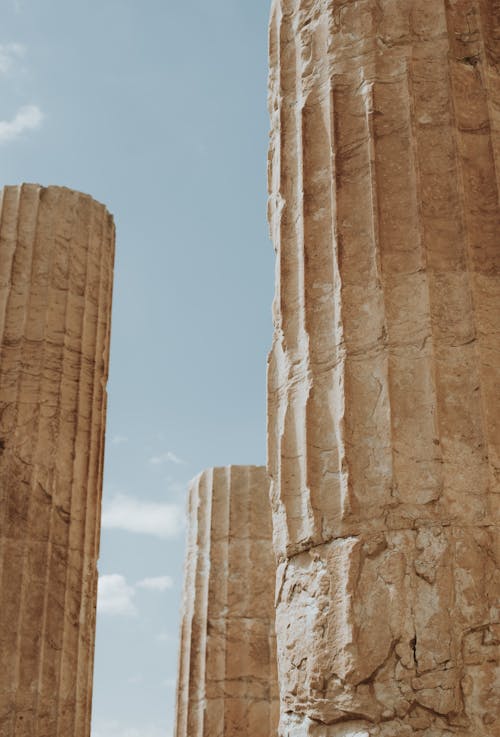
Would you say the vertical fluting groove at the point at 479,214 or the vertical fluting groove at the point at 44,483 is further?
the vertical fluting groove at the point at 44,483

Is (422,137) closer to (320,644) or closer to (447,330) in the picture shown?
(447,330)

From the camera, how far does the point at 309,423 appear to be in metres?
6.43

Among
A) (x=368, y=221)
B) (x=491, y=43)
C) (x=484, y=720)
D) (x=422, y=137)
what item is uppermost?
(x=491, y=43)

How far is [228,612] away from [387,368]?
1551 cm

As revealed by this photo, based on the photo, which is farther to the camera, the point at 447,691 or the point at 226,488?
the point at 226,488

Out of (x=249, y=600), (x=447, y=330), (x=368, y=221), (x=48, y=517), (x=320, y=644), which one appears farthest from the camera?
(x=249, y=600)

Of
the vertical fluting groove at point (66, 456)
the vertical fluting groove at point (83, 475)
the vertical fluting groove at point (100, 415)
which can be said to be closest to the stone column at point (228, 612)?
the vertical fluting groove at point (100, 415)

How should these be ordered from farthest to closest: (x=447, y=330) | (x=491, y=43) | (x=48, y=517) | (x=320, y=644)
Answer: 1. (x=48, y=517)
2. (x=491, y=43)
3. (x=447, y=330)
4. (x=320, y=644)

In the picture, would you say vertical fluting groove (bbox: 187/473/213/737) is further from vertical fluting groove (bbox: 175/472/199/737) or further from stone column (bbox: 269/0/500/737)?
stone column (bbox: 269/0/500/737)

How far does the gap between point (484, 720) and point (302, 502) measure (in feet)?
5.10

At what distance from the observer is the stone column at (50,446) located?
531 inches

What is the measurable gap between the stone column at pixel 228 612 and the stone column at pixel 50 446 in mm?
6329

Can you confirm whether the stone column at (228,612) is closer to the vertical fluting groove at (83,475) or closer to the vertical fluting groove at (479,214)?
the vertical fluting groove at (83,475)

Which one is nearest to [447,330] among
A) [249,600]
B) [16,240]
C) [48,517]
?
[48,517]
